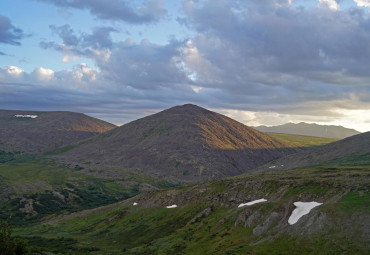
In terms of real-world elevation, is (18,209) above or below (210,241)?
below

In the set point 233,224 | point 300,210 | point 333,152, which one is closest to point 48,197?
point 233,224

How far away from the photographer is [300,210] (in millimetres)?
51750

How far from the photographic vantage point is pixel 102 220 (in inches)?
4031

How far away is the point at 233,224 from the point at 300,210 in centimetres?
1224

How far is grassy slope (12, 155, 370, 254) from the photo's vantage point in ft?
139

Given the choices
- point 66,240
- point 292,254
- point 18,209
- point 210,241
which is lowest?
point 18,209

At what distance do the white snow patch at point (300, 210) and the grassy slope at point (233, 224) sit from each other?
100 centimetres

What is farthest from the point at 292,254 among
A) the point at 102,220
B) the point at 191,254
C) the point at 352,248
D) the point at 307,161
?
the point at 307,161

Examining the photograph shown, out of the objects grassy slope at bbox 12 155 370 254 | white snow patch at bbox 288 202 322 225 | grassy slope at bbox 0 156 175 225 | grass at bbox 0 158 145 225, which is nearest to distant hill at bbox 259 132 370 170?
grassy slope at bbox 12 155 370 254

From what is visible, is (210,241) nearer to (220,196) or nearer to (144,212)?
(220,196)

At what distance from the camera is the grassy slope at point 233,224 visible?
42406 mm

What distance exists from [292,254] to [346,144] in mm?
148662

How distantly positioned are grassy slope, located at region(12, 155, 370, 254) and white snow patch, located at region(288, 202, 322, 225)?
100cm

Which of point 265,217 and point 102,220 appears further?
point 102,220
